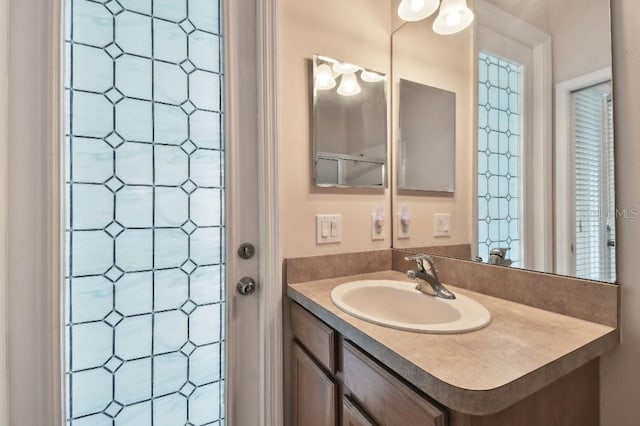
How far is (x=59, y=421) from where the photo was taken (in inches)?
32.9

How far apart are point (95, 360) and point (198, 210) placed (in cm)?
57

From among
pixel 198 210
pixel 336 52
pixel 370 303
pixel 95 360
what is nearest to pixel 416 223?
pixel 370 303

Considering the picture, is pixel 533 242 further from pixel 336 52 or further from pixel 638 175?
pixel 336 52

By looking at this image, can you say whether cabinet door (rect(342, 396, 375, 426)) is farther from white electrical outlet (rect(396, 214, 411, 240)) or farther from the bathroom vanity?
white electrical outlet (rect(396, 214, 411, 240))

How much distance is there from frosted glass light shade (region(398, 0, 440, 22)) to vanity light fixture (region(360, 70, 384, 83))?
0.27 metres

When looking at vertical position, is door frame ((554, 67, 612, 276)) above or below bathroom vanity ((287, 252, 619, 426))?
above

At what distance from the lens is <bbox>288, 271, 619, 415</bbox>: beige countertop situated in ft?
1.58

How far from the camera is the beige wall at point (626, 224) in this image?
2.20 feet

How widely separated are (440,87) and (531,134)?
502mm

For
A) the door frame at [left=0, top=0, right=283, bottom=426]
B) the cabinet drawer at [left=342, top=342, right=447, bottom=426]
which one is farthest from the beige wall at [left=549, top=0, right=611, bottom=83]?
the door frame at [left=0, top=0, right=283, bottom=426]

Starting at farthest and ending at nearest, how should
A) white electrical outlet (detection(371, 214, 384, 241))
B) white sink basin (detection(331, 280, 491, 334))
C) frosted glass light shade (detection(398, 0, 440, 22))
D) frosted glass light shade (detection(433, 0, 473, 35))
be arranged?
1. white electrical outlet (detection(371, 214, 384, 241))
2. frosted glass light shade (detection(398, 0, 440, 22))
3. frosted glass light shade (detection(433, 0, 473, 35))
4. white sink basin (detection(331, 280, 491, 334))

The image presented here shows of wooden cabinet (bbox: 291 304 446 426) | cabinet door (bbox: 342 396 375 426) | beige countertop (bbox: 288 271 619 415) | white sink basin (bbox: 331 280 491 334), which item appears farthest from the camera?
white sink basin (bbox: 331 280 491 334)

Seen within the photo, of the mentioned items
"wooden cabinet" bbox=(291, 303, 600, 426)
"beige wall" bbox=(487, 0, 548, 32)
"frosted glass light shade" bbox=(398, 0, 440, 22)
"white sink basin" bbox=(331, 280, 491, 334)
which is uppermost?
"frosted glass light shade" bbox=(398, 0, 440, 22)

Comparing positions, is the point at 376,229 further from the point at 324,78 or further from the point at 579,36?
the point at 579,36
